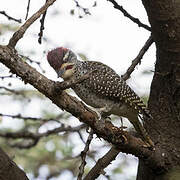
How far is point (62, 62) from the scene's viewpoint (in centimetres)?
355

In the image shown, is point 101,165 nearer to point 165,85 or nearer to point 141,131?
point 141,131

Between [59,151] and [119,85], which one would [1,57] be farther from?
[59,151]

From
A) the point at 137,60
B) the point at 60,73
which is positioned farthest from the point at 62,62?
the point at 137,60

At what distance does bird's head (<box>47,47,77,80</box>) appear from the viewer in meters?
3.47

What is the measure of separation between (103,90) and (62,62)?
15.2 inches

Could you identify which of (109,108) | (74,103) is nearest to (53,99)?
(74,103)

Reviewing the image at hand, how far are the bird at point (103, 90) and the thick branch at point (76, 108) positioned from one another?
0.54 m

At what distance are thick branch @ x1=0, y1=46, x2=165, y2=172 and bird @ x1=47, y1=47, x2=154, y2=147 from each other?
21.1 inches

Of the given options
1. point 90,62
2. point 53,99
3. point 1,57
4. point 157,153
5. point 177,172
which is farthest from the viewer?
point 90,62

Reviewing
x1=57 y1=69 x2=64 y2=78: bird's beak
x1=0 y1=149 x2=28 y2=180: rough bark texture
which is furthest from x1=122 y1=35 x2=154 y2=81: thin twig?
x1=0 y1=149 x2=28 y2=180: rough bark texture

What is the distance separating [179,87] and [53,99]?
1.19 m

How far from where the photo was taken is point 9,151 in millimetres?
5793

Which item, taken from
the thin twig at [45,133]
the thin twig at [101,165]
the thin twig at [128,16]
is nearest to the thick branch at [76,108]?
the thin twig at [101,165]

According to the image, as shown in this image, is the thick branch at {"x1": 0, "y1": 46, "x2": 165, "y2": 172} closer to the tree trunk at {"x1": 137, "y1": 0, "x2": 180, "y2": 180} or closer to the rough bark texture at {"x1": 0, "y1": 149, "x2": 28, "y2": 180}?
the tree trunk at {"x1": 137, "y1": 0, "x2": 180, "y2": 180}
